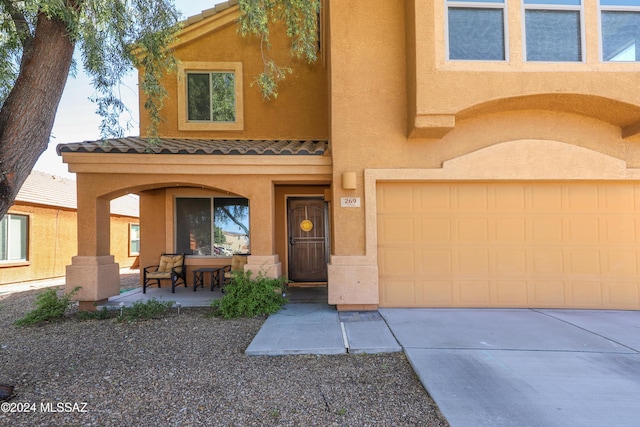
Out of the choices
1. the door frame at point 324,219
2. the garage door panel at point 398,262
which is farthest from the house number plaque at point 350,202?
the door frame at point 324,219

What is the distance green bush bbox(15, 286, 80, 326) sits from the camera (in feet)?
20.5

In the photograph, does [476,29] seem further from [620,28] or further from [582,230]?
[582,230]

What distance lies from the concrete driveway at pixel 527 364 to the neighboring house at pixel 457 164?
2.84 ft

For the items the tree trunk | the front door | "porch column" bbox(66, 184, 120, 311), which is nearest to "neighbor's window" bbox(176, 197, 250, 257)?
the front door

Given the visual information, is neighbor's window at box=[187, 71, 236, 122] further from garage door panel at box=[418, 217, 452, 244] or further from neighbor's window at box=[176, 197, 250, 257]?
garage door panel at box=[418, 217, 452, 244]

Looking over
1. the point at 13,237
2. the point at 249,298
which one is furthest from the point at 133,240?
the point at 249,298

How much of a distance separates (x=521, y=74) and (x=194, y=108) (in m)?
7.68

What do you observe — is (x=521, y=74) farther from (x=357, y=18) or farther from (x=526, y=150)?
(x=357, y=18)

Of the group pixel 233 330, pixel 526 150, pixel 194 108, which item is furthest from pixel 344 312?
pixel 194 108

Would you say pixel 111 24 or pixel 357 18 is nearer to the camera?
pixel 111 24

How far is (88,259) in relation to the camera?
6.71 meters

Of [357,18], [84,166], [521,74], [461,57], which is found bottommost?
[84,166]

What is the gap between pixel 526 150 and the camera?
6.43 m

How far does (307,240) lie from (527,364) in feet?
20.1
